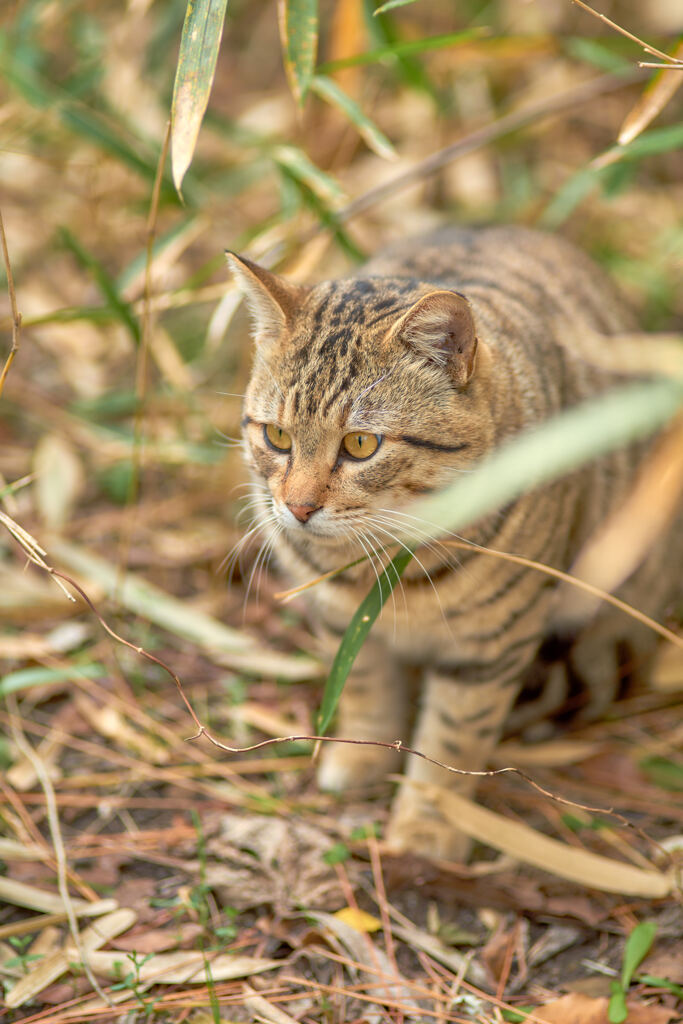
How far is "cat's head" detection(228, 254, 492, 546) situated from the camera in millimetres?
1932

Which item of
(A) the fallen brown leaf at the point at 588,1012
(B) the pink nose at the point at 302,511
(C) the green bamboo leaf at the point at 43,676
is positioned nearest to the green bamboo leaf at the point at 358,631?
(B) the pink nose at the point at 302,511

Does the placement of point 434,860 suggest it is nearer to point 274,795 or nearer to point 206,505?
point 274,795

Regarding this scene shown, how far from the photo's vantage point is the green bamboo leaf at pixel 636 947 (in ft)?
6.53

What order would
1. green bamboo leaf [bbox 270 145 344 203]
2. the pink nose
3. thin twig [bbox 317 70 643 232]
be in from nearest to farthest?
the pink nose, green bamboo leaf [bbox 270 145 344 203], thin twig [bbox 317 70 643 232]

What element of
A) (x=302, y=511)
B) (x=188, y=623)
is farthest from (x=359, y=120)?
(x=188, y=623)

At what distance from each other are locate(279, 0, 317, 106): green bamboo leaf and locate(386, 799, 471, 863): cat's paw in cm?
192

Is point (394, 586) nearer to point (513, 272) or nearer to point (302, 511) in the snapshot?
point (302, 511)

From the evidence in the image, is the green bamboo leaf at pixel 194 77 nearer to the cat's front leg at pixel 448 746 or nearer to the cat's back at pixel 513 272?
the cat's back at pixel 513 272

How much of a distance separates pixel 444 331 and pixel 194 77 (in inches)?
32.1

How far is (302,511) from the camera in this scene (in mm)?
1929

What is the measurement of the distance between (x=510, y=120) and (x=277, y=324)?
1.62m

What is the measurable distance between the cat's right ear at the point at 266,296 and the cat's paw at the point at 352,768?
1.18 m

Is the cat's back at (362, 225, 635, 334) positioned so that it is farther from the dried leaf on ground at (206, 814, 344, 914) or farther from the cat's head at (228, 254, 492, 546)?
the dried leaf on ground at (206, 814, 344, 914)

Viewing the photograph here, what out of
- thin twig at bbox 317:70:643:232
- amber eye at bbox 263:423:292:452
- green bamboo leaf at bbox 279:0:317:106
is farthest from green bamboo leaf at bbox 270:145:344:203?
amber eye at bbox 263:423:292:452
